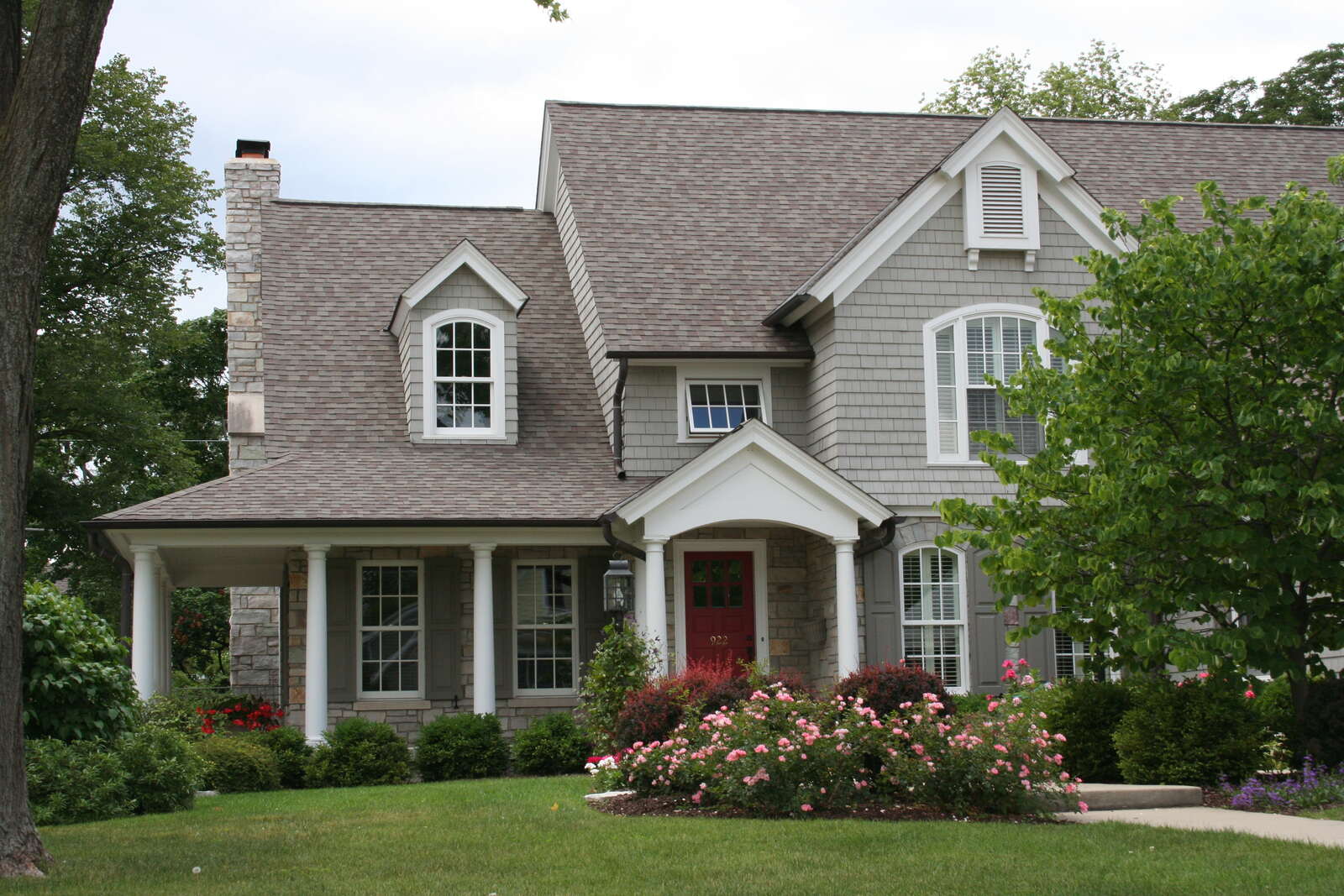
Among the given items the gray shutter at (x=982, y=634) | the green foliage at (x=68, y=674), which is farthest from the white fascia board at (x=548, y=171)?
the green foliage at (x=68, y=674)

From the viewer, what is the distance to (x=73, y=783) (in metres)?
12.0

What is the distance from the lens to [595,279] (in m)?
18.8

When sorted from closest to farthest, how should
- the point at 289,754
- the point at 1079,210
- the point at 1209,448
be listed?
the point at 1209,448
the point at 289,754
the point at 1079,210

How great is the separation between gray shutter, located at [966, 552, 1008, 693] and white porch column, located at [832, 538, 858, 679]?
1.71 metres

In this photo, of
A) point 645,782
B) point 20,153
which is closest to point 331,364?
point 645,782

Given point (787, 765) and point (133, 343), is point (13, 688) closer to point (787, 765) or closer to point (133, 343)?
point (787, 765)

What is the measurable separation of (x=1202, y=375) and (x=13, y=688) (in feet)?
27.8

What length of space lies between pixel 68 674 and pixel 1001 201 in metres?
11.8

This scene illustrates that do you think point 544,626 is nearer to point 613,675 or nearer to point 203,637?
point 613,675

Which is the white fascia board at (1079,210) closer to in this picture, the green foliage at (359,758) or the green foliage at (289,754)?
the green foliage at (359,758)

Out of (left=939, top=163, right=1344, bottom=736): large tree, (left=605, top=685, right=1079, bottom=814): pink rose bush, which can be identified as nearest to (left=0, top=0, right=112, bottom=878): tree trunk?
(left=605, top=685, right=1079, bottom=814): pink rose bush

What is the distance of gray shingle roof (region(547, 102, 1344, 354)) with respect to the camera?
1862 cm

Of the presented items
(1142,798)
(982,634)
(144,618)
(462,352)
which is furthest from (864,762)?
(462,352)

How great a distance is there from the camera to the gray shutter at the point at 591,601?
58.9 feet
